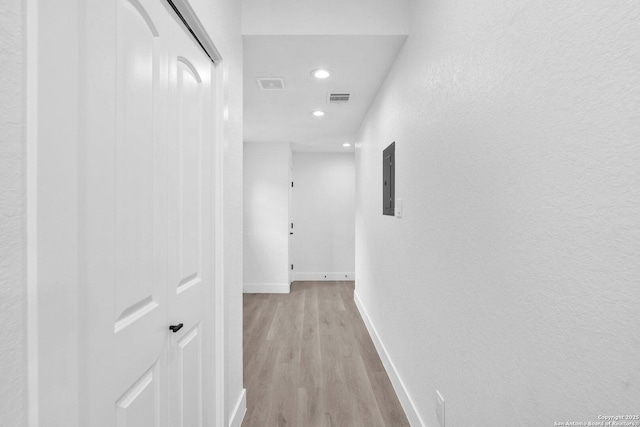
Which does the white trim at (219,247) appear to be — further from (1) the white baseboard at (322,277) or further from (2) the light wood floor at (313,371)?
(1) the white baseboard at (322,277)

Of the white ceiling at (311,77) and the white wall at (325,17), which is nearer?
the white wall at (325,17)

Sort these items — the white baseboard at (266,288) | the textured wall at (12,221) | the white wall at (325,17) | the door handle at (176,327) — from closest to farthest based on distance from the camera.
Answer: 1. the textured wall at (12,221)
2. the door handle at (176,327)
3. the white wall at (325,17)
4. the white baseboard at (266,288)

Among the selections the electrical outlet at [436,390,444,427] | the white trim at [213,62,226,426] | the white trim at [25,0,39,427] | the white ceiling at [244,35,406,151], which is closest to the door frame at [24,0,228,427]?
the white trim at [25,0,39,427]

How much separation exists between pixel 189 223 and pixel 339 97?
2147 mm

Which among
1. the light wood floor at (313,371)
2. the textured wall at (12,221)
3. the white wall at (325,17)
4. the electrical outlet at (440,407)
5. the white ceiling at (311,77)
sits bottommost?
the light wood floor at (313,371)

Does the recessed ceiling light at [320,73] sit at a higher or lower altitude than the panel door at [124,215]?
higher

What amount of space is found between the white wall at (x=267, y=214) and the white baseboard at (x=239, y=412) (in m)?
3.01

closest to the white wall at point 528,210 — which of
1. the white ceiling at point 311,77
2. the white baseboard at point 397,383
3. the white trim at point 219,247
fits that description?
the white baseboard at point 397,383

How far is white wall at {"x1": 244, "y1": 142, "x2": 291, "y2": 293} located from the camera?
16.4 feet

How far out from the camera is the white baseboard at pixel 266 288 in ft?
16.3

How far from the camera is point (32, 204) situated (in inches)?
22.2

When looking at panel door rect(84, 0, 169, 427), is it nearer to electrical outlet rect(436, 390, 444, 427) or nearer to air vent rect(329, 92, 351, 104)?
electrical outlet rect(436, 390, 444, 427)

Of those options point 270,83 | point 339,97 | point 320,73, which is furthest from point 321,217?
point 320,73

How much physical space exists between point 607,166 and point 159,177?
1.17 meters
